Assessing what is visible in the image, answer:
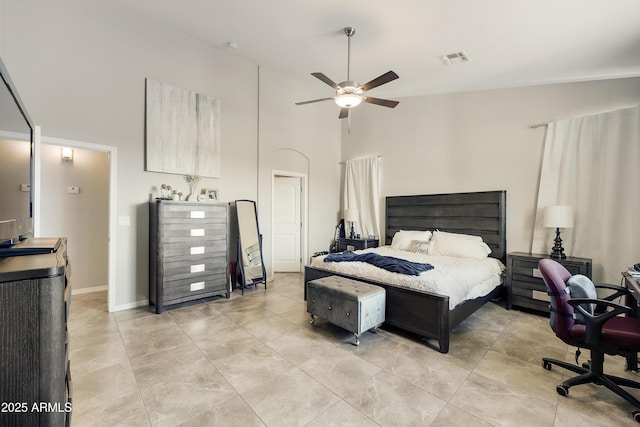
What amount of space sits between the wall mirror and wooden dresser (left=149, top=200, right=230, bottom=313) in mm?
445

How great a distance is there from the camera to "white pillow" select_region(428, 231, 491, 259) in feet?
13.4

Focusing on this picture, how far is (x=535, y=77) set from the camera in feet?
13.0

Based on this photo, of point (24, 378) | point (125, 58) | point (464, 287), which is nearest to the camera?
point (24, 378)

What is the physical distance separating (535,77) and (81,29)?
19.6 ft

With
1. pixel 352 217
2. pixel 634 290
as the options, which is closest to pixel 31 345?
pixel 634 290

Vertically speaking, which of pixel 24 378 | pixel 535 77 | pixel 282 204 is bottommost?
pixel 24 378

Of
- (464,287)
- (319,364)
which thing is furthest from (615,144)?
(319,364)

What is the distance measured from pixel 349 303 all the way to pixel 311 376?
778mm

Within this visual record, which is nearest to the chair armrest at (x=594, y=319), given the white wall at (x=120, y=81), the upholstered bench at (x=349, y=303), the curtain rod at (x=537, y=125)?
the upholstered bench at (x=349, y=303)

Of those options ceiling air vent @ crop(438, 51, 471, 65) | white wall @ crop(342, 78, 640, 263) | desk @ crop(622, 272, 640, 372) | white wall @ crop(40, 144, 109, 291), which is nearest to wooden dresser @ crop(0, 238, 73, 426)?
desk @ crop(622, 272, 640, 372)

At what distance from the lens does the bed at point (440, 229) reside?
106 inches

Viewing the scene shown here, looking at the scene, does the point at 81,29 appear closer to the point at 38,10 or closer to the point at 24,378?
the point at 38,10

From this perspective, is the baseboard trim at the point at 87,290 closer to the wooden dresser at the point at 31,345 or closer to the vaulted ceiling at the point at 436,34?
the vaulted ceiling at the point at 436,34

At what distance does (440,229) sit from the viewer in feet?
15.7
